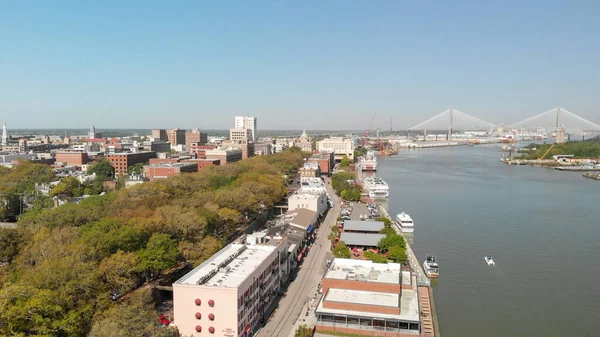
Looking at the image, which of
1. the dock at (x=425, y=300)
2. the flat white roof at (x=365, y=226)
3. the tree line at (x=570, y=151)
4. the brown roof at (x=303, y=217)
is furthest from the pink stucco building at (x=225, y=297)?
the tree line at (x=570, y=151)

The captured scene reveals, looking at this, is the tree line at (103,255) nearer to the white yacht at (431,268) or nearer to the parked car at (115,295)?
the parked car at (115,295)

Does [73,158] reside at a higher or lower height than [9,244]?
higher

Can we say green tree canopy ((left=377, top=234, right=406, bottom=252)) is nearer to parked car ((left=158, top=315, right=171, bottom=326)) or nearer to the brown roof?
the brown roof

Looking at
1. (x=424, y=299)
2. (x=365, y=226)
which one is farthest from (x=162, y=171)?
(x=424, y=299)

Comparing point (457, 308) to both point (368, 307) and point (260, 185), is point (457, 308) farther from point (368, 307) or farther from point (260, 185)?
point (260, 185)

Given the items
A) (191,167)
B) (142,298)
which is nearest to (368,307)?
(142,298)

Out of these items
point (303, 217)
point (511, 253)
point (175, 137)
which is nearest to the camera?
point (511, 253)

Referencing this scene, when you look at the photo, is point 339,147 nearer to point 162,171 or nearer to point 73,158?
point 73,158

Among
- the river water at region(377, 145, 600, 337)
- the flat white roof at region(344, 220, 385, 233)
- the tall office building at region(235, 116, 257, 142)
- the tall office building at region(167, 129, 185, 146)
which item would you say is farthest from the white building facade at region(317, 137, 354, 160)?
the flat white roof at region(344, 220, 385, 233)
